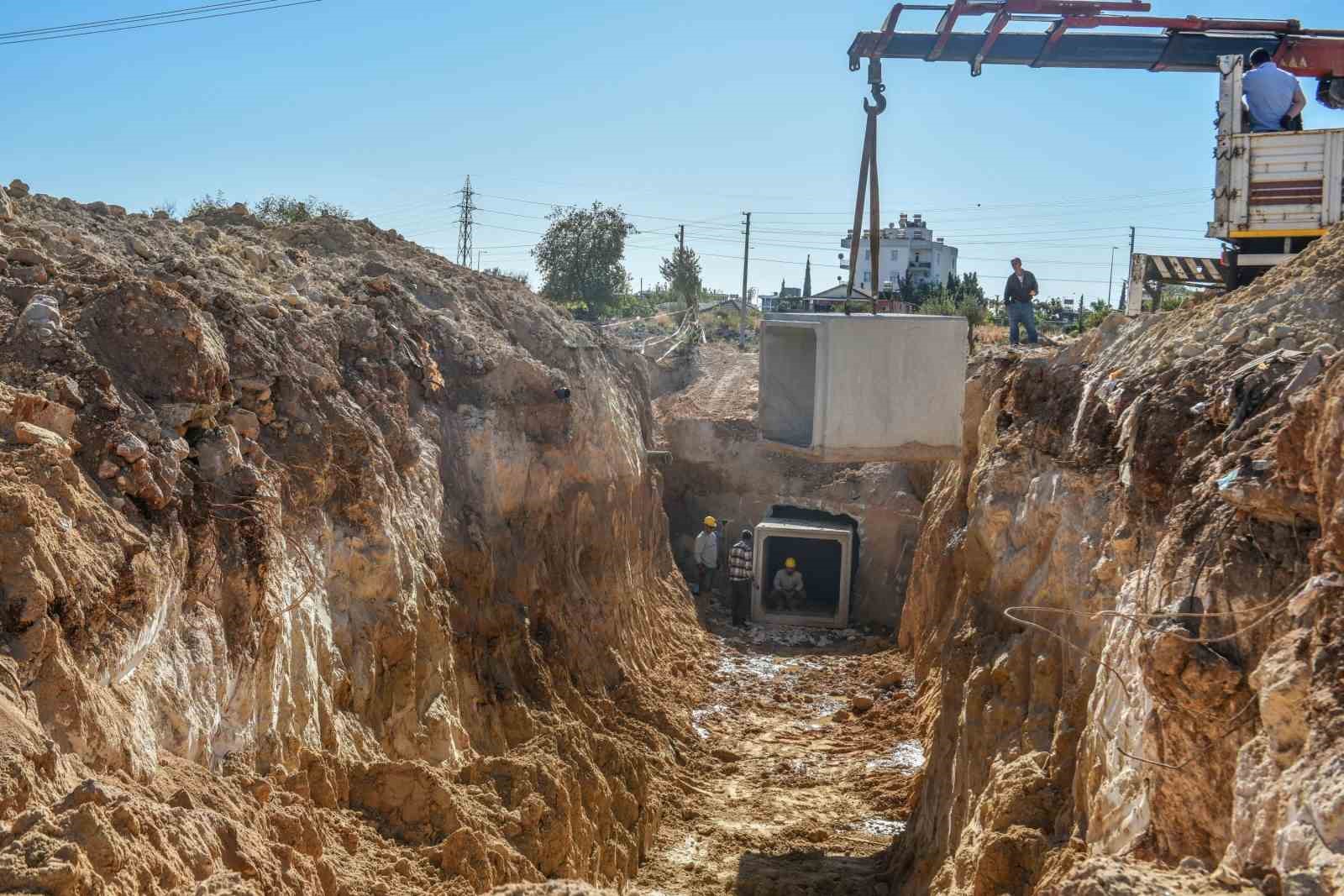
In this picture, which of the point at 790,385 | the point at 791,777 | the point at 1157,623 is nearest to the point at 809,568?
the point at 791,777

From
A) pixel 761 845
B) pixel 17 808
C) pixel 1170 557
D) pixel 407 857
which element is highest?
pixel 1170 557

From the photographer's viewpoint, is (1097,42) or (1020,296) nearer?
(1097,42)

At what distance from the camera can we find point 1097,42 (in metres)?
10.8

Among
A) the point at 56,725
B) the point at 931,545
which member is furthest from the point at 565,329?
the point at 56,725

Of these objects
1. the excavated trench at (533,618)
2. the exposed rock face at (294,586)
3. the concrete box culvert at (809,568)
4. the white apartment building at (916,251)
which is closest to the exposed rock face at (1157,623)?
the excavated trench at (533,618)

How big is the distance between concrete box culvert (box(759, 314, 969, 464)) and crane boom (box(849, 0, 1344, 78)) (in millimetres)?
2578

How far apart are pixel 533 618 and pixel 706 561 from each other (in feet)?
29.9

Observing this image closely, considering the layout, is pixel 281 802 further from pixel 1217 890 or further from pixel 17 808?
pixel 1217 890

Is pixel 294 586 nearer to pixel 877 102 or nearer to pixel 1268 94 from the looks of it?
pixel 877 102

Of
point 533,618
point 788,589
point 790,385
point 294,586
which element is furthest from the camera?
point 788,589

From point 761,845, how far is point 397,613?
4619 millimetres

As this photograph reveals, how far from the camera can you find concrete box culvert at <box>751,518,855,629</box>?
69.6 ft

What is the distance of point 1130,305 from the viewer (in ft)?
45.3

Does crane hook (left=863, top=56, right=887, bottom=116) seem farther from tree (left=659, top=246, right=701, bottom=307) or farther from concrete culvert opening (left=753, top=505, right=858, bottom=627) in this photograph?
tree (left=659, top=246, right=701, bottom=307)
